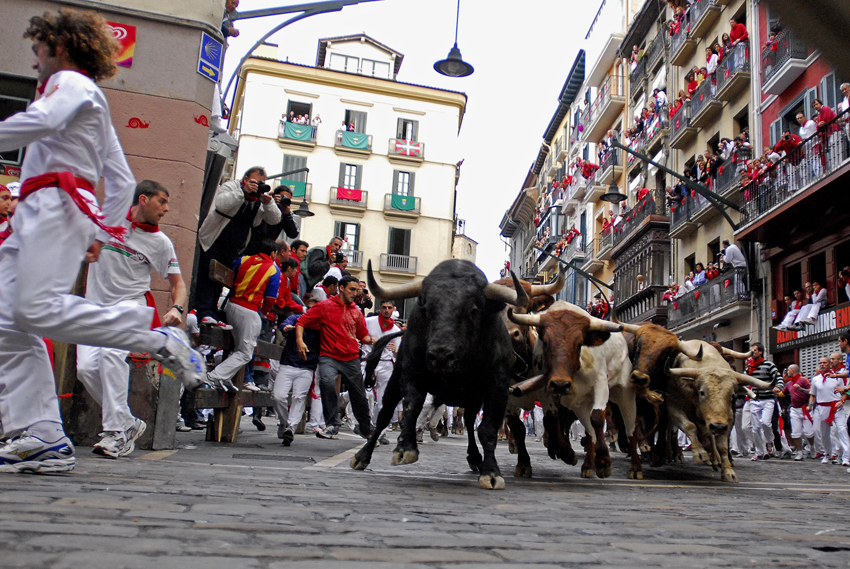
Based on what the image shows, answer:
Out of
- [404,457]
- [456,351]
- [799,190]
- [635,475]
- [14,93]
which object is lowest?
[635,475]

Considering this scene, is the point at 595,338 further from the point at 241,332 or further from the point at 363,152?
the point at 363,152

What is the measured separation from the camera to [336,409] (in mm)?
11648

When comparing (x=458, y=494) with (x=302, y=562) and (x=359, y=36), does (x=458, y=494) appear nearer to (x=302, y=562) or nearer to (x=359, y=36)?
(x=302, y=562)

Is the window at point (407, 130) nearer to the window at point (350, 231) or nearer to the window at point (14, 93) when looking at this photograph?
the window at point (350, 231)

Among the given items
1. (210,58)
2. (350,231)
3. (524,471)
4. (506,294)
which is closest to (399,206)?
(350,231)

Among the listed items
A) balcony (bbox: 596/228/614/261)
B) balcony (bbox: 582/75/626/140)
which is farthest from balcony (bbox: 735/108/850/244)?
balcony (bbox: 582/75/626/140)

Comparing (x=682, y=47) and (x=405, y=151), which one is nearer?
(x=682, y=47)

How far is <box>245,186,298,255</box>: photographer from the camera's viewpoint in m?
10.2

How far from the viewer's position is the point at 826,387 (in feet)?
55.3

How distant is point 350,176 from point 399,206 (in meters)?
3.76

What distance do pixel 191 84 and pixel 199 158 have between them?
29.6 inches

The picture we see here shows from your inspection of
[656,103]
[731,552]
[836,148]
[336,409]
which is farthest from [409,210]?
[731,552]

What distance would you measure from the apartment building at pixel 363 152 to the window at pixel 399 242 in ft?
0.21

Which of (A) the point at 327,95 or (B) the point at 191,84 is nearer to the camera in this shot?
(B) the point at 191,84
